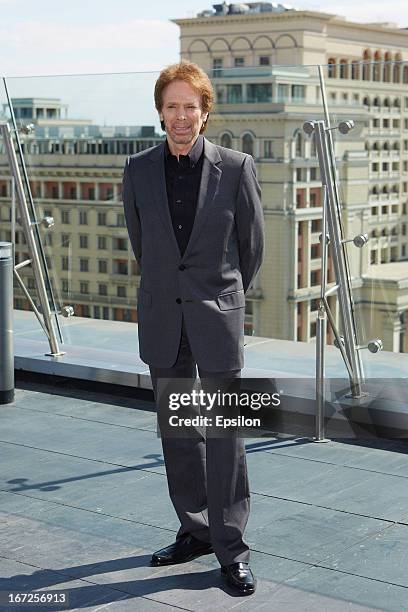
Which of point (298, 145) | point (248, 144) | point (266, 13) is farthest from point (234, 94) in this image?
point (266, 13)

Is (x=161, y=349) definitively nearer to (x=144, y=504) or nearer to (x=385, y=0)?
(x=144, y=504)

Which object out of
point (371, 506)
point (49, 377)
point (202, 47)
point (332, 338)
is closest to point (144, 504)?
point (371, 506)

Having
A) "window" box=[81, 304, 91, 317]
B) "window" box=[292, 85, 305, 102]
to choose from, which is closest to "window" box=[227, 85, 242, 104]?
"window" box=[292, 85, 305, 102]

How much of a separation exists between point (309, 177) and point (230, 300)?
2.04 metres

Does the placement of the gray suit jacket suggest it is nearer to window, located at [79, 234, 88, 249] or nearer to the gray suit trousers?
the gray suit trousers

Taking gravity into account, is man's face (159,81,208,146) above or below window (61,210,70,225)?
above

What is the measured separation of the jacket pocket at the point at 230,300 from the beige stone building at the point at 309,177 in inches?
68.8

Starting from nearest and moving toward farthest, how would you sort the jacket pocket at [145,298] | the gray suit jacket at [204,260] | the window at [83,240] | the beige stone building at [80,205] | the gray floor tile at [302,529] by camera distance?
1. the gray suit jacket at [204,260]
2. the jacket pocket at [145,298]
3. the gray floor tile at [302,529]
4. the beige stone building at [80,205]
5. the window at [83,240]

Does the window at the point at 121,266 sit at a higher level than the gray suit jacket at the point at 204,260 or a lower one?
lower

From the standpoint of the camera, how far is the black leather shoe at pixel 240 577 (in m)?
3.60

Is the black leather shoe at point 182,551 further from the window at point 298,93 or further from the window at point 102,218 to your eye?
the window at point 102,218

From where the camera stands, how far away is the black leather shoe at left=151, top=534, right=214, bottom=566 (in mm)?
3840

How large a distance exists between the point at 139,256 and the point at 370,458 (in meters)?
1.71
